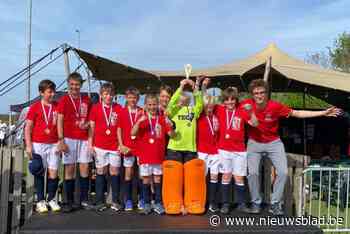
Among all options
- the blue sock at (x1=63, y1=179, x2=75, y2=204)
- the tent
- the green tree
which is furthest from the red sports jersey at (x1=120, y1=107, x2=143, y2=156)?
the green tree

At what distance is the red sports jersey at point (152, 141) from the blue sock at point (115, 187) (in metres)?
0.42

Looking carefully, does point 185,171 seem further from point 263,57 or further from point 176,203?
point 263,57

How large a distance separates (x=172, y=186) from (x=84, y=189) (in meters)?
1.19

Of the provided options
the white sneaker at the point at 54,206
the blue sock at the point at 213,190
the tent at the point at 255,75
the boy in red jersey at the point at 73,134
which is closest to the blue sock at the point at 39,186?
the white sneaker at the point at 54,206

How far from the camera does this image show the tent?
996 centimetres

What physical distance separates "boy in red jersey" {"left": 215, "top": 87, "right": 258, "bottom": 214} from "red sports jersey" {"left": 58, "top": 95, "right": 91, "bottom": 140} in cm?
177

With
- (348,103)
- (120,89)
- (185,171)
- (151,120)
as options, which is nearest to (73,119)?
(151,120)

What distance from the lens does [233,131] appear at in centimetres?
638

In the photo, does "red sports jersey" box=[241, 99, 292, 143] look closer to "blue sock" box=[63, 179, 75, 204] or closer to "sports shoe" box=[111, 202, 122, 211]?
"sports shoe" box=[111, 202, 122, 211]

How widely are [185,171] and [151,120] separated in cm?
78

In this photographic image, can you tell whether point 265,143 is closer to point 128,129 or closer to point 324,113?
point 324,113

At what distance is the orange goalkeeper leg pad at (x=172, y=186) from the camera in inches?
244

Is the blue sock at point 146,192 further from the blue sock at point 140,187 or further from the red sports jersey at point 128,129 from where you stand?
the red sports jersey at point 128,129

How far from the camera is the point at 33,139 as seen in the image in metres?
6.15
